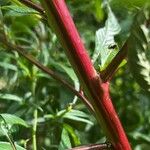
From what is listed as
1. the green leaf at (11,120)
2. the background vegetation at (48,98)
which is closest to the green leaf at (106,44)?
the background vegetation at (48,98)

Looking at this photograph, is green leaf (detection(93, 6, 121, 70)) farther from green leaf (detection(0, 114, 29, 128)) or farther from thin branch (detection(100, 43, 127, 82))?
green leaf (detection(0, 114, 29, 128))

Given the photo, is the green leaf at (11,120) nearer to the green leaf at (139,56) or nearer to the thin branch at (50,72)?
the thin branch at (50,72)

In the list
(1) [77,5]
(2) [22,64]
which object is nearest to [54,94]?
(2) [22,64]

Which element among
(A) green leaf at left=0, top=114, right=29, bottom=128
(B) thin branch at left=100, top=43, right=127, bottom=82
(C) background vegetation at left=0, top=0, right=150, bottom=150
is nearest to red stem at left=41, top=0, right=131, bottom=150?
(B) thin branch at left=100, top=43, right=127, bottom=82

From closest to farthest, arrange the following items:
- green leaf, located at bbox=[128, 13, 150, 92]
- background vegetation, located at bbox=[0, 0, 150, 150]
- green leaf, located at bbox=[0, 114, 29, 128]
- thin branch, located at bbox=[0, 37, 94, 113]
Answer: green leaf, located at bbox=[128, 13, 150, 92]
thin branch, located at bbox=[0, 37, 94, 113]
green leaf, located at bbox=[0, 114, 29, 128]
background vegetation, located at bbox=[0, 0, 150, 150]

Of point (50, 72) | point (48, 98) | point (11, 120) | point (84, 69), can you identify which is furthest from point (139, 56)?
point (48, 98)

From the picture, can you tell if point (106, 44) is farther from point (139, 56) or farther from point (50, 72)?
point (139, 56)

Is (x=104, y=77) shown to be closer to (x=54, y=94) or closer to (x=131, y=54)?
(x=131, y=54)
